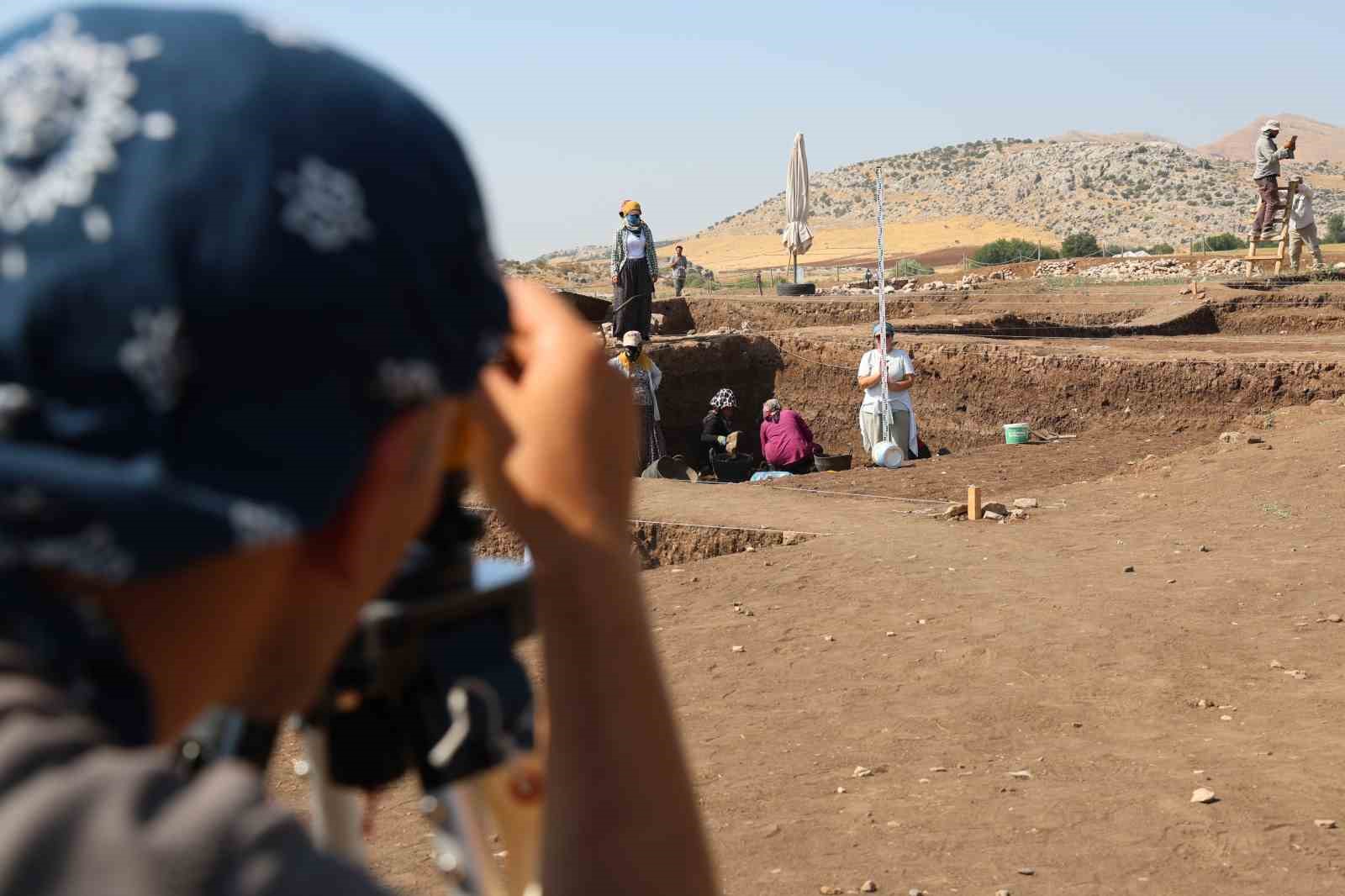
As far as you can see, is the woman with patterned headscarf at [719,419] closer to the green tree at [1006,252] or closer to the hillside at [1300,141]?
the green tree at [1006,252]

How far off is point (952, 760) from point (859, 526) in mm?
4556

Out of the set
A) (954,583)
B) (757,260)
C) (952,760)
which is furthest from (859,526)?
(757,260)

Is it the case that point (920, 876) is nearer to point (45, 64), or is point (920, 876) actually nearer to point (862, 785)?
point (862, 785)

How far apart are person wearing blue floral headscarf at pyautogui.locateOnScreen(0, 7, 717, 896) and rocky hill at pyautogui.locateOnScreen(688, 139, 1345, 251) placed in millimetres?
72104

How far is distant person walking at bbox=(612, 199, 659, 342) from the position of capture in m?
17.9

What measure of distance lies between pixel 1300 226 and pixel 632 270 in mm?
12867

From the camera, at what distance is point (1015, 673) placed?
558 cm

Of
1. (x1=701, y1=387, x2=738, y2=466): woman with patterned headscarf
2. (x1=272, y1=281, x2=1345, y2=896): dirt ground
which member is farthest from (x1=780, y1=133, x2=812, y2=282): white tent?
(x1=272, y1=281, x2=1345, y2=896): dirt ground

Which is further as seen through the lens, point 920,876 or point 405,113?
point 920,876

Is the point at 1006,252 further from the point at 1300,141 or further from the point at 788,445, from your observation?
the point at 1300,141

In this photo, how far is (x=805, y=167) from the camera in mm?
29500

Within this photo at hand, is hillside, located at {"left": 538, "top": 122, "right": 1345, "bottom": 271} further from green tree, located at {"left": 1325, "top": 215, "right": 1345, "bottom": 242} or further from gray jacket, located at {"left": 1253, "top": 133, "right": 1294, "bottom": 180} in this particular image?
gray jacket, located at {"left": 1253, "top": 133, "right": 1294, "bottom": 180}

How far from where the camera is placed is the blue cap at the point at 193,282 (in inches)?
23.5

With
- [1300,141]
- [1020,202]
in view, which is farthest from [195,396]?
[1300,141]
